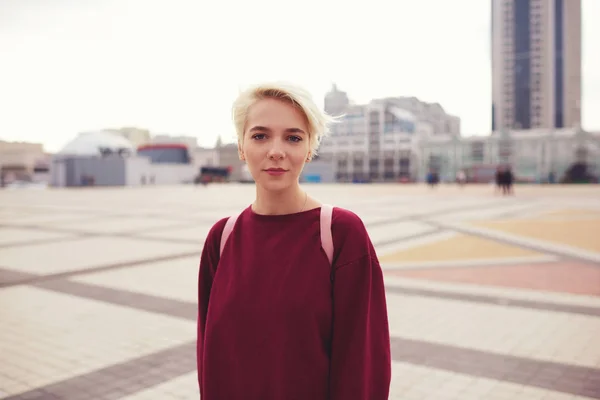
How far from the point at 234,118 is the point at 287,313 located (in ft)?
2.22

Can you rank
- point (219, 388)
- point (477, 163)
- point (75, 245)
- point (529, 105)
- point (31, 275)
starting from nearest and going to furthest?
point (219, 388), point (31, 275), point (75, 245), point (477, 163), point (529, 105)

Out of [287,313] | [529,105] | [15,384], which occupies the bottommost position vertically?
[15,384]

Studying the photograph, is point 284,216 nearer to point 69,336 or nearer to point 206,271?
point 206,271

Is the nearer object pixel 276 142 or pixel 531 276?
pixel 276 142

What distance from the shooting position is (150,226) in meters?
13.9

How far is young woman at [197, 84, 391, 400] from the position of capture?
5.19ft

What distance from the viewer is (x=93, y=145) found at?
82312 mm

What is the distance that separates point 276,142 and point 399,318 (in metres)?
3.79

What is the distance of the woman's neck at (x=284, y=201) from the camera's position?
5.49ft

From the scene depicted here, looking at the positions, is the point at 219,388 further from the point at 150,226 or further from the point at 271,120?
the point at 150,226

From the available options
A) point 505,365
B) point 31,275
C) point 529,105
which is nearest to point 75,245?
point 31,275

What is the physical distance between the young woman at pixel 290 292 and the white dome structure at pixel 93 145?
80.7m

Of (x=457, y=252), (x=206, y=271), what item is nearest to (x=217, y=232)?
(x=206, y=271)

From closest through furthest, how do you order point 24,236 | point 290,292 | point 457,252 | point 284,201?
1. point 290,292
2. point 284,201
3. point 457,252
4. point 24,236
